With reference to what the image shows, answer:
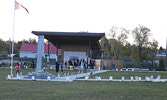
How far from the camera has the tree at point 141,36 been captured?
6288cm

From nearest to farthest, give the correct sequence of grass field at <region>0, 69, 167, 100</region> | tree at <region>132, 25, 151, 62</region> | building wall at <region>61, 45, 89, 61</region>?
grass field at <region>0, 69, 167, 100</region> → building wall at <region>61, 45, 89, 61</region> → tree at <region>132, 25, 151, 62</region>

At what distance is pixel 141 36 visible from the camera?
6356 centimetres

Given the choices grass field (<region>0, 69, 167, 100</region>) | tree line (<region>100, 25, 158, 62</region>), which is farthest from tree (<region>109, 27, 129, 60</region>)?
grass field (<region>0, 69, 167, 100</region>)

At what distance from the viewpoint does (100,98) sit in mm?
11586

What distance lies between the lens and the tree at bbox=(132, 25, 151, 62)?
62.9 meters

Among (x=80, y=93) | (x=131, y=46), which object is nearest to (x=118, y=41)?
(x=131, y=46)

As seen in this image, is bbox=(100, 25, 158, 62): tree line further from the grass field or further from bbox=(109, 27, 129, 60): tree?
the grass field

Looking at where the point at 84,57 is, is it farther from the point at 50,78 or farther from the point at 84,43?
the point at 50,78

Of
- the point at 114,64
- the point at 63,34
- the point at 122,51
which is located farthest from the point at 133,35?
the point at 63,34

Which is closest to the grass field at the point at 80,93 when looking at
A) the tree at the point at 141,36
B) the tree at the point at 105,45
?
the tree at the point at 141,36

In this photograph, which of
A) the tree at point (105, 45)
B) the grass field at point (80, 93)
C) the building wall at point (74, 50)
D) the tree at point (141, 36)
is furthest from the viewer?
the tree at point (105, 45)

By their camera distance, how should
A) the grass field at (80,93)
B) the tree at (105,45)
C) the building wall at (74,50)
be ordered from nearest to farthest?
the grass field at (80,93) < the building wall at (74,50) < the tree at (105,45)

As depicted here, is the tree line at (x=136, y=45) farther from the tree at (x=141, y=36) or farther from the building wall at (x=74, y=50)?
the building wall at (x=74, y=50)

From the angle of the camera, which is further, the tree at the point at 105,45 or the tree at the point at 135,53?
the tree at the point at 105,45
